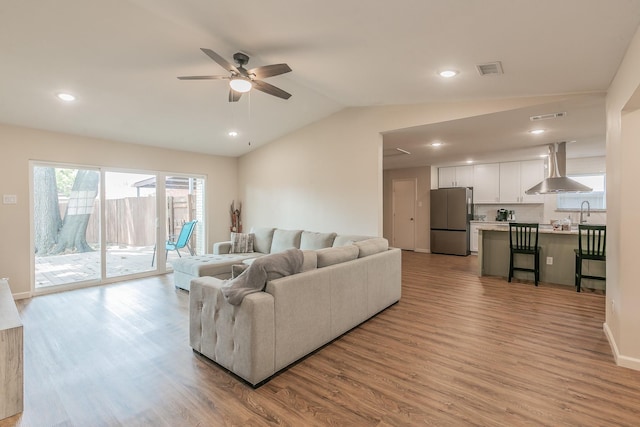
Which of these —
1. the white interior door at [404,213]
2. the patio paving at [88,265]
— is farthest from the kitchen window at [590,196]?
the patio paving at [88,265]

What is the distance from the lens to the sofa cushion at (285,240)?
494cm

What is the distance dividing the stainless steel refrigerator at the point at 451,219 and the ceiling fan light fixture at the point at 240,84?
634cm

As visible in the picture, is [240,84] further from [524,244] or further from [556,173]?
[556,173]

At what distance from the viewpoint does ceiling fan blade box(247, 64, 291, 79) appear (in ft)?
8.57

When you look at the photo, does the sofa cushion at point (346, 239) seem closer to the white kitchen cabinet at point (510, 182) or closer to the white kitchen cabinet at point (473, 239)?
the white kitchen cabinet at point (473, 239)

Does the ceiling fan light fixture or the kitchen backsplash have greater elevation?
the ceiling fan light fixture

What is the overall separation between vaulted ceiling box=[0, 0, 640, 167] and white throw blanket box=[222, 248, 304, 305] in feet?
6.14

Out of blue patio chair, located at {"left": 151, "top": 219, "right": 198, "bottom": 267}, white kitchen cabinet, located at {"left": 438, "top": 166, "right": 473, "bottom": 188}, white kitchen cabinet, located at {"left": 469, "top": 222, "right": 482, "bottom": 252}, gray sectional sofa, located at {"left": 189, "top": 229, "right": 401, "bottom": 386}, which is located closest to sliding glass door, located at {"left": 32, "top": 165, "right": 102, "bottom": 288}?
blue patio chair, located at {"left": 151, "top": 219, "right": 198, "bottom": 267}

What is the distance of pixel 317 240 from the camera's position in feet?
15.1

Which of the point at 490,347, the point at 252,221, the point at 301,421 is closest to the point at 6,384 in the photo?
the point at 301,421

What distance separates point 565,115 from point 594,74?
3.85 feet

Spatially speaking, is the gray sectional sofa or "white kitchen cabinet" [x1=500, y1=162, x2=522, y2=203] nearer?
the gray sectional sofa

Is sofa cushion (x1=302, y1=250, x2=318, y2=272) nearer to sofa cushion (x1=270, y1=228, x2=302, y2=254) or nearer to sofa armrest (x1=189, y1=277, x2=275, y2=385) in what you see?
sofa armrest (x1=189, y1=277, x2=275, y2=385)

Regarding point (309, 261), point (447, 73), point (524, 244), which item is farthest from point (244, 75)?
point (524, 244)
